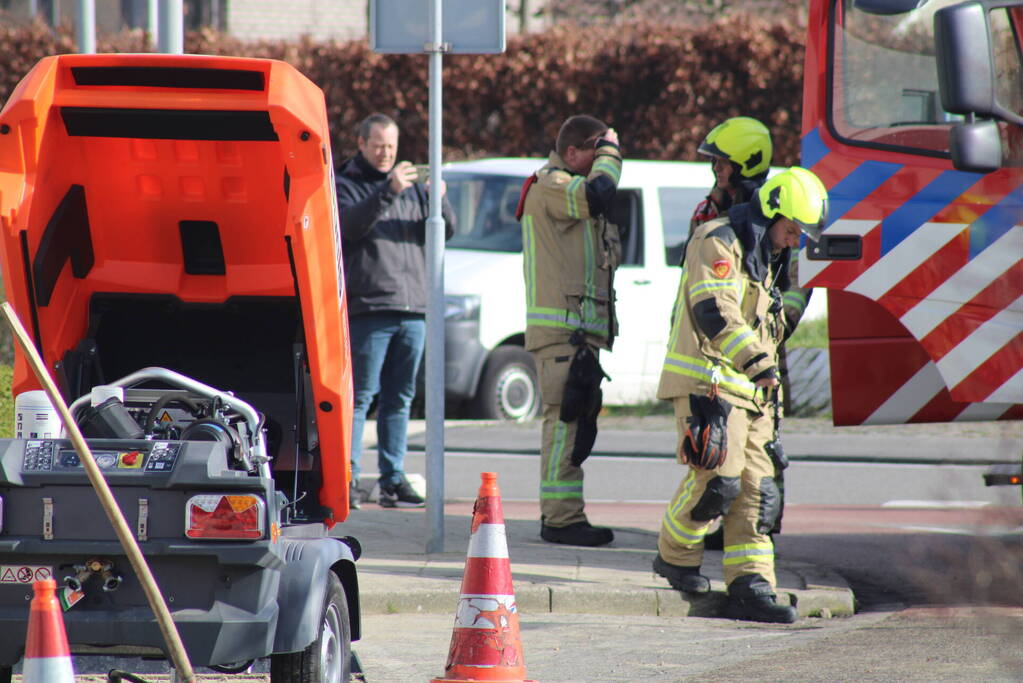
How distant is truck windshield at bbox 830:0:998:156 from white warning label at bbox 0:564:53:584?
395cm

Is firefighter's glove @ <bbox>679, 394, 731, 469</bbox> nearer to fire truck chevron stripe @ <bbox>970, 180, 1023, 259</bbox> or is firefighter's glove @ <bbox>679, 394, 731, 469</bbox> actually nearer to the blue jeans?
fire truck chevron stripe @ <bbox>970, 180, 1023, 259</bbox>

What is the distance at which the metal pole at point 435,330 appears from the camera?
7633 mm

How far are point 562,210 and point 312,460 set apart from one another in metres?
2.84

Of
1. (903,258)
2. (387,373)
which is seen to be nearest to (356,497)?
(387,373)

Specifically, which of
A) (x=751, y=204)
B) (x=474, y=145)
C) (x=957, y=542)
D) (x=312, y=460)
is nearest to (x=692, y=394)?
(x=751, y=204)

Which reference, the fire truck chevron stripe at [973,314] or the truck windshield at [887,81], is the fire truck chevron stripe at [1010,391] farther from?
the truck windshield at [887,81]

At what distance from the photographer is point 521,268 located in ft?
42.5

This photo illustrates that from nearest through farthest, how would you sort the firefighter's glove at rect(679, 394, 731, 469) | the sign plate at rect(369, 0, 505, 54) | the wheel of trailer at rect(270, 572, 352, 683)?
the wheel of trailer at rect(270, 572, 352, 683)
the firefighter's glove at rect(679, 394, 731, 469)
the sign plate at rect(369, 0, 505, 54)

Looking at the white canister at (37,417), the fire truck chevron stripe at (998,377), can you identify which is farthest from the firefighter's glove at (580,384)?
the white canister at (37,417)

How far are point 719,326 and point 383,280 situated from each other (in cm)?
261

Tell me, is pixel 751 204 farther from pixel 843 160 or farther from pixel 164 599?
pixel 164 599

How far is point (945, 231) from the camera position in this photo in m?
6.48

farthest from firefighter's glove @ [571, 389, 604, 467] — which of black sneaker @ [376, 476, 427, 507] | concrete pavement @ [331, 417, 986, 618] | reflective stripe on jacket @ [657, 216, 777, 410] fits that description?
black sneaker @ [376, 476, 427, 507]

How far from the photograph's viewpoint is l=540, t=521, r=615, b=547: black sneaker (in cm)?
814
